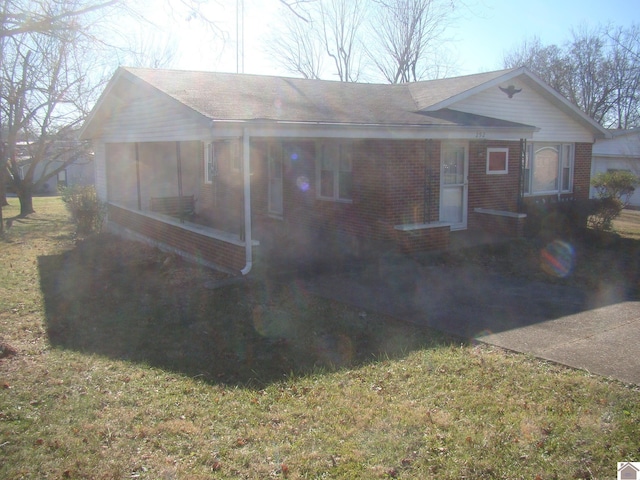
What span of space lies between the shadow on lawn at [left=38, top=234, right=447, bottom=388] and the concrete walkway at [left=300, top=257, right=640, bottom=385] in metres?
0.55

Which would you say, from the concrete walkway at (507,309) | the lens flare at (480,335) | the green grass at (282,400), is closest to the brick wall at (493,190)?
the concrete walkway at (507,309)

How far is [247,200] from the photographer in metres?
9.32

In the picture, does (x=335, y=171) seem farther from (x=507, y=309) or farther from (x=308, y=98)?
(x=507, y=309)

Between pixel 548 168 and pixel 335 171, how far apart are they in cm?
656

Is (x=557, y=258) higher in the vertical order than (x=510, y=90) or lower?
lower

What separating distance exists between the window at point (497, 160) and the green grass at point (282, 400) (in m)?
7.27

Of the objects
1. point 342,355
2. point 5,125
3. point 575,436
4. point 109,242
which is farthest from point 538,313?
point 5,125

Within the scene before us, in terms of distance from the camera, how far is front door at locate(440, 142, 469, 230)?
43.5 ft

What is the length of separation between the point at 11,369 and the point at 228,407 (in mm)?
2665

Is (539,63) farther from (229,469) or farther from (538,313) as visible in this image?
(229,469)

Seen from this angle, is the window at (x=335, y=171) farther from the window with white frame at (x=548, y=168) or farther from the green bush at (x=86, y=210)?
the green bush at (x=86, y=210)

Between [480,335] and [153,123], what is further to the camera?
[153,123]

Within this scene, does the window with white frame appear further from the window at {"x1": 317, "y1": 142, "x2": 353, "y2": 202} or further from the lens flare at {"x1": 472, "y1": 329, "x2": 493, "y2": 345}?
the lens flare at {"x1": 472, "y1": 329, "x2": 493, "y2": 345}

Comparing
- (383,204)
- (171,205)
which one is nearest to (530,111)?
(383,204)
